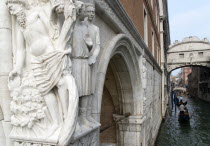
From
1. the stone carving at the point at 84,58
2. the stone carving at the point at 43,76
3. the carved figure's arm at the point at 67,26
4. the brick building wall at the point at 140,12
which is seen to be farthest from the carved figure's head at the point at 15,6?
the brick building wall at the point at 140,12

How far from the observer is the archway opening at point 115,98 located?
4951 millimetres

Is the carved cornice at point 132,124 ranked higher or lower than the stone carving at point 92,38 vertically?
lower

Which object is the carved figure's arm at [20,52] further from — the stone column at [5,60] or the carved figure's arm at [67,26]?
the carved figure's arm at [67,26]

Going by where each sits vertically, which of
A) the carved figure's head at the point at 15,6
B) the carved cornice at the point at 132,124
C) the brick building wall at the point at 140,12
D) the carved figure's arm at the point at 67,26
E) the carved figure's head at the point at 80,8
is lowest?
the carved cornice at the point at 132,124

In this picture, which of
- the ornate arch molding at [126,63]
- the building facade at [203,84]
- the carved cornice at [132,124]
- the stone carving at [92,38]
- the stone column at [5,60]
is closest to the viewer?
the stone column at [5,60]

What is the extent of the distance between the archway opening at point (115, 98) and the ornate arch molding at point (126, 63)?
0.13 metres

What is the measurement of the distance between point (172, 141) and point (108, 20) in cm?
829

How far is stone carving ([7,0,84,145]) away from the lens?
147cm

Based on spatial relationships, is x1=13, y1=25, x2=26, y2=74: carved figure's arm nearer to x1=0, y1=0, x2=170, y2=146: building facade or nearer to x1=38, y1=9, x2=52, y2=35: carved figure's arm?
x1=0, y1=0, x2=170, y2=146: building facade

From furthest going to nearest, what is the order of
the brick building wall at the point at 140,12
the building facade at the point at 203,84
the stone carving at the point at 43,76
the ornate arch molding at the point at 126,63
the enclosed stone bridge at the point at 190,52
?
the building facade at the point at 203,84 → the enclosed stone bridge at the point at 190,52 → the brick building wall at the point at 140,12 → the ornate arch molding at the point at 126,63 → the stone carving at the point at 43,76

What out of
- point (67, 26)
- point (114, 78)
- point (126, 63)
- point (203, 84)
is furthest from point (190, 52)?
point (67, 26)

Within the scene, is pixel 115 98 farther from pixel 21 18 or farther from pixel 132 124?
pixel 21 18

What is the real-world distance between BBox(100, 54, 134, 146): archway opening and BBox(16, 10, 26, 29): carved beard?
331 cm

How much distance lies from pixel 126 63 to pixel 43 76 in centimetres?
330
